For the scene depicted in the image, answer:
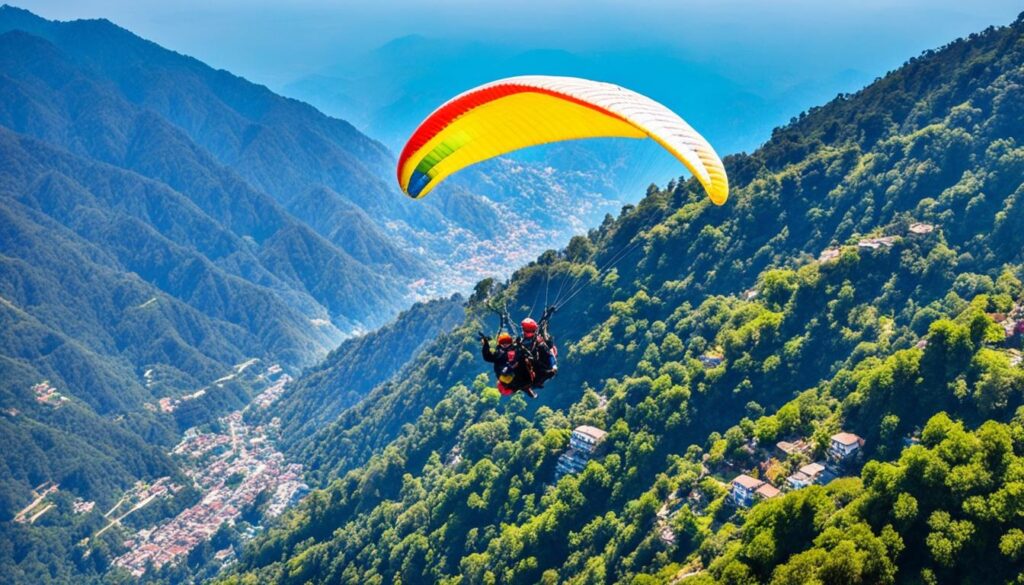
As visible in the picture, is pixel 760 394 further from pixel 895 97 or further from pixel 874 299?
pixel 895 97

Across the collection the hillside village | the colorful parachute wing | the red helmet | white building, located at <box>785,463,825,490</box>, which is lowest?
the hillside village

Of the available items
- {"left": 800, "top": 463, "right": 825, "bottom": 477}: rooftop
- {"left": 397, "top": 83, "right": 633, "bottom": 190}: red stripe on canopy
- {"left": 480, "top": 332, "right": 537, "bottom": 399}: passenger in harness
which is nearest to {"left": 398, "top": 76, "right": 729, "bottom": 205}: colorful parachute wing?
{"left": 397, "top": 83, "right": 633, "bottom": 190}: red stripe on canopy

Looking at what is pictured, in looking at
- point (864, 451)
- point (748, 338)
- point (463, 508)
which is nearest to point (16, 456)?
point (463, 508)

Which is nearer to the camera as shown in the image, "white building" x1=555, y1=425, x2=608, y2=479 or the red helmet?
the red helmet

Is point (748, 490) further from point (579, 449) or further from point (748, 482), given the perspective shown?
point (579, 449)

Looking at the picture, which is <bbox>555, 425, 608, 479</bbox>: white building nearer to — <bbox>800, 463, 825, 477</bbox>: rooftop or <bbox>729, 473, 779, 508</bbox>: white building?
<bbox>729, 473, 779, 508</bbox>: white building

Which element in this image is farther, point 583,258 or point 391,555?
point 583,258
